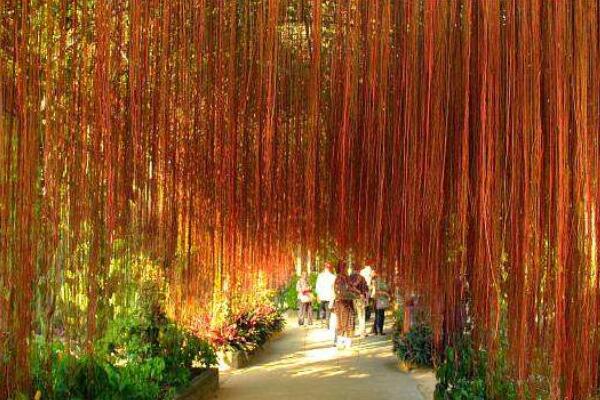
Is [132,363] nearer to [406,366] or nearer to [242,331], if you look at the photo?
[242,331]

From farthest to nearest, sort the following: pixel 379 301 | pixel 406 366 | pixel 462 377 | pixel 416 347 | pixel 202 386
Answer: pixel 379 301
pixel 406 366
pixel 416 347
pixel 202 386
pixel 462 377

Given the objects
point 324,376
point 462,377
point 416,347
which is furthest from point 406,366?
point 462,377

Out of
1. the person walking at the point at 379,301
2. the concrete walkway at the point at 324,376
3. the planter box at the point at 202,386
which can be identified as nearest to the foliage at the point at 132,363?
the planter box at the point at 202,386

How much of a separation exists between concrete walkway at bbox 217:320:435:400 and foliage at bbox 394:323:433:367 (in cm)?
19

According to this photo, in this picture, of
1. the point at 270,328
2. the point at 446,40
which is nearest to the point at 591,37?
the point at 446,40

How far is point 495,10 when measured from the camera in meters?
1.60

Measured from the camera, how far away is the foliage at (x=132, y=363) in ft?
13.2

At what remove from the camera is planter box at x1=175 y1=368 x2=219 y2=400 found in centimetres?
593

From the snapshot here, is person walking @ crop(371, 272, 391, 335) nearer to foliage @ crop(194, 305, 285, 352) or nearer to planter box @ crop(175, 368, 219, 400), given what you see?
foliage @ crop(194, 305, 285, 352)

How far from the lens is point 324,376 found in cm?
768

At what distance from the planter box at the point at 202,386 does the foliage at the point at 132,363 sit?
95mm

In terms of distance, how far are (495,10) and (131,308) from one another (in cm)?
518

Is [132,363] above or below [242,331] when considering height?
above

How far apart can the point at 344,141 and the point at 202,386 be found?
5169mm
